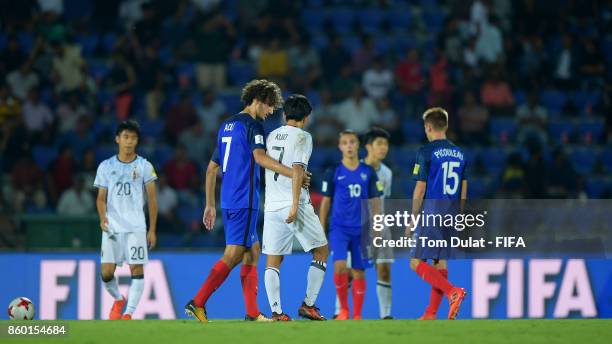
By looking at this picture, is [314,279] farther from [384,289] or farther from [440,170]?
[384,289]

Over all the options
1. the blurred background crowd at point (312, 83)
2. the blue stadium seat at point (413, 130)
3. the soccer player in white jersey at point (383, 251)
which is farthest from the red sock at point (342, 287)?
the blue stadium seat at point (413, 130)

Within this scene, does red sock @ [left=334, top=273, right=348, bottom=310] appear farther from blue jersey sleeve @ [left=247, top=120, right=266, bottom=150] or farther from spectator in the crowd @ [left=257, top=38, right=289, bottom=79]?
spectator in the crowd @ [left=257, top=38, right=289, bottom=79]

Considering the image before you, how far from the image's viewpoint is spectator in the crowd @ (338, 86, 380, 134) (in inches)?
729

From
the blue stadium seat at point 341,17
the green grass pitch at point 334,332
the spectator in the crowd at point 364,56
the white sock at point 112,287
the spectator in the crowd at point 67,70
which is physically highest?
the blue stadium seat at point 341,17

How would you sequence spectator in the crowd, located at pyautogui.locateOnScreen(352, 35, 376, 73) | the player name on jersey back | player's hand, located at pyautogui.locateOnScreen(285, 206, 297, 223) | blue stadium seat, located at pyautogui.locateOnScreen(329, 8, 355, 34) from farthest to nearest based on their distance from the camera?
blue stadium seat, located at pyautogui.locateOnScreen(329, 8, 355, 34) < spectator in the crowd, located at pyautogui.locateOnScreen(352, 35, 376, 73) < the player name on jersey back < player's hand, located at pyautogui.locateOnScreen(285, 206, 297, 223)

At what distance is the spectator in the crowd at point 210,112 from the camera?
18311mm

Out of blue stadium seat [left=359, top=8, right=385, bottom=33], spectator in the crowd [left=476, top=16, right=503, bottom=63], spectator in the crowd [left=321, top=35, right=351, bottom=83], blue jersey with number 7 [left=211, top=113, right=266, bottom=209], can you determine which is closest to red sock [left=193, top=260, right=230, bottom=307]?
blue jersey with number 7 [left=211, top=113, right=266, bottom=209]

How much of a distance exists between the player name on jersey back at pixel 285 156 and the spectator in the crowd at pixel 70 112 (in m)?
8.39

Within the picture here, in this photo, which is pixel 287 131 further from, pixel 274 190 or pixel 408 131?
pixel 408 131

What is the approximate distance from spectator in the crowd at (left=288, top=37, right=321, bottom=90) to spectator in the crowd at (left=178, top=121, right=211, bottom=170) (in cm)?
192

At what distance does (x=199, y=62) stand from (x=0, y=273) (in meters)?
6.07

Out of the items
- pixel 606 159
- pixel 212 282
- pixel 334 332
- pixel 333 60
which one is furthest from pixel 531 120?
pixel 334 332

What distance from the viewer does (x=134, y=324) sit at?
388 inches

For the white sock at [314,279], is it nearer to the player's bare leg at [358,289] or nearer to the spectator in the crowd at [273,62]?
the player's bare leg at [358,289]
